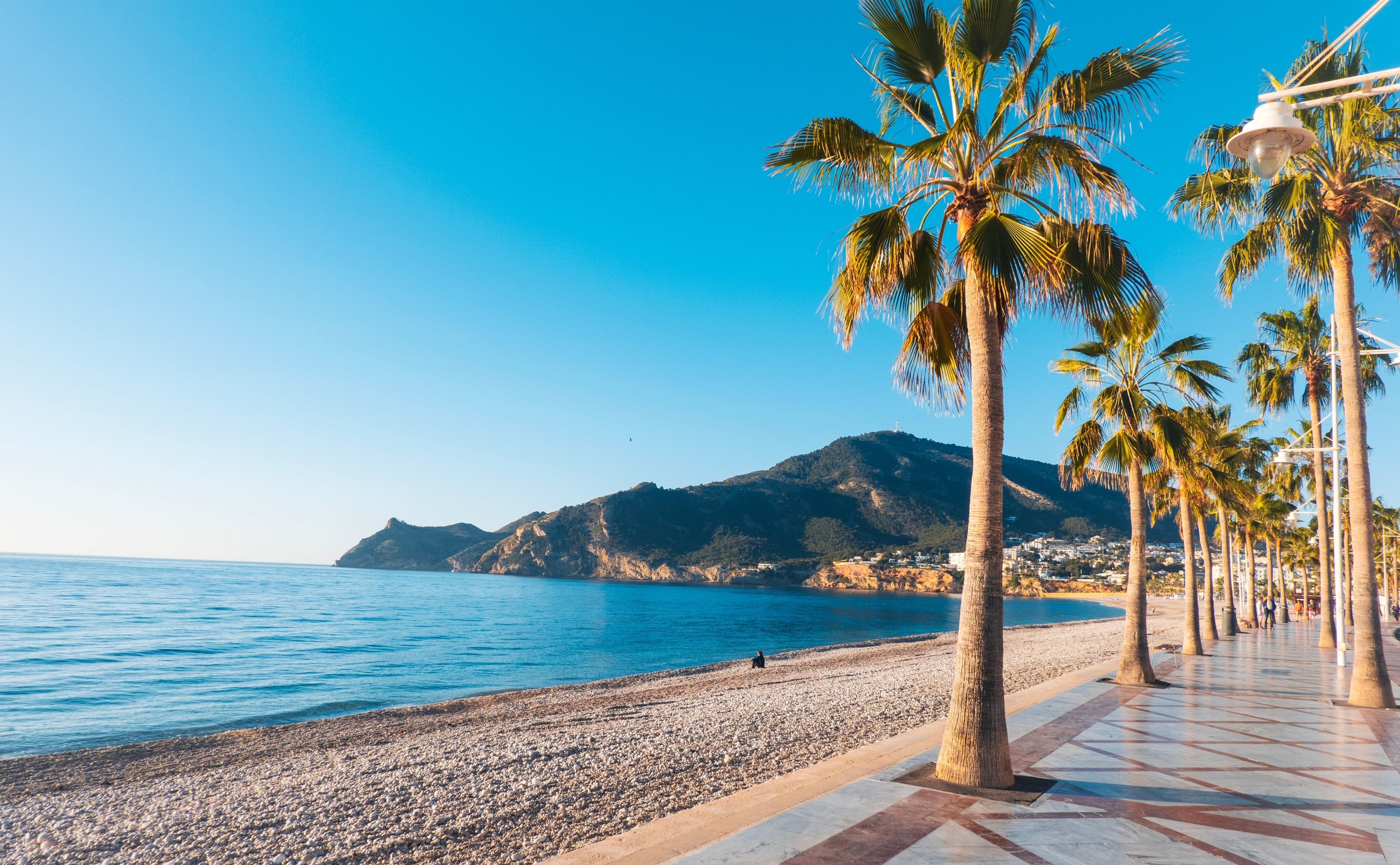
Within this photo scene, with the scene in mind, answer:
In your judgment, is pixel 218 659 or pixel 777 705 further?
pixel 218 659

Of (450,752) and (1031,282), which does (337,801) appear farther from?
(1031,282)

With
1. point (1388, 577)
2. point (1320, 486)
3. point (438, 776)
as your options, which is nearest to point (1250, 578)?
point (1320, 486)

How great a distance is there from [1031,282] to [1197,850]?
433cm

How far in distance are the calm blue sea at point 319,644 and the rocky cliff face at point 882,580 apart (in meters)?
23.2

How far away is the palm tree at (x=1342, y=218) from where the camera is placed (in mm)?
10148

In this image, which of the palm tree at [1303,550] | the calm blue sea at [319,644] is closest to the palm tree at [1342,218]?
the calm blue sea at [319,644]

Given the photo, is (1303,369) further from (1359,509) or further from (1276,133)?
(1276,133)

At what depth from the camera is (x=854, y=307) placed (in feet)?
23.3

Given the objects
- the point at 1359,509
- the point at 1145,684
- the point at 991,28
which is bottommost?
the point at 1145,684

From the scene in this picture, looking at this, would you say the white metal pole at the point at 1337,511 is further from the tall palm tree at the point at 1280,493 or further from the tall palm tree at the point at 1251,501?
the tall palm tree at the point at 1280,493

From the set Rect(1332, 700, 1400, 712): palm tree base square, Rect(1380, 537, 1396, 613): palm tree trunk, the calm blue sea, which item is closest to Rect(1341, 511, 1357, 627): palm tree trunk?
Rect(1332, 700, 1400, 712): palm tree base square

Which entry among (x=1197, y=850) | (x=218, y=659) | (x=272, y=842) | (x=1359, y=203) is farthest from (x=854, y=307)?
(x=218, y=659)

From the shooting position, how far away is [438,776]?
9078mm

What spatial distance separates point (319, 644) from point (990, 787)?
1603 inches
